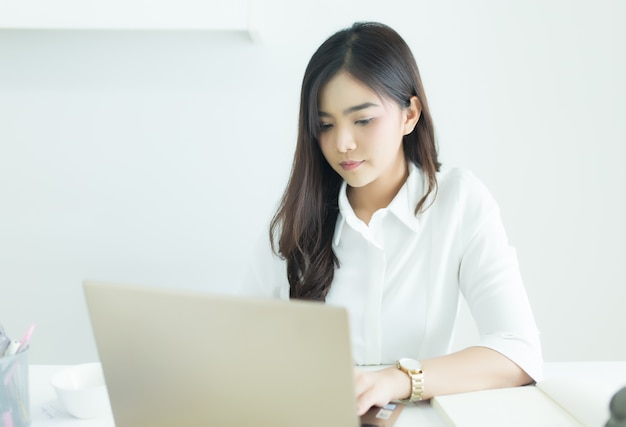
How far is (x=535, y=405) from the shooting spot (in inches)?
37.2

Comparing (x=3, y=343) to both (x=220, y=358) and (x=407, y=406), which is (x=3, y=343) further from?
(x=407, y=406)

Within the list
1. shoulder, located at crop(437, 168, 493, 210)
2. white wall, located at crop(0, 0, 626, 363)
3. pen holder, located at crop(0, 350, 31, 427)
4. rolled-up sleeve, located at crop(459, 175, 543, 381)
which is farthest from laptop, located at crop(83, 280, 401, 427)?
white wall, located at crop(0, 0, 626, 363)

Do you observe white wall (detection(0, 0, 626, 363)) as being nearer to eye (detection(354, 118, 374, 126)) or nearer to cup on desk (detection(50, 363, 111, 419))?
eye (detection(354, 118, 374, 126))

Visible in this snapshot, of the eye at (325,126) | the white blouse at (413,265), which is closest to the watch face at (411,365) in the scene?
the white blouse at (413,265)

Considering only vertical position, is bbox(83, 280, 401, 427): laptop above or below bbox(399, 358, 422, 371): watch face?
above

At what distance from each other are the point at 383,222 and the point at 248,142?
665mm

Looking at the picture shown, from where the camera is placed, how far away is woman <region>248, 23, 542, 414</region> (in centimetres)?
129

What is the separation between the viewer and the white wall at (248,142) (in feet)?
6.12

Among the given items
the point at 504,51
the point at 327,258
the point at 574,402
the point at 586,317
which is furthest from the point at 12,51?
the point at 586,317

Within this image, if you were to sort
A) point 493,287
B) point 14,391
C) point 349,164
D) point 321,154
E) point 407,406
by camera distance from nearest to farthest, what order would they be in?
1. point 14,391
2. point 407,406
3. point 493,287
4. point 349,164
5. point 321,154

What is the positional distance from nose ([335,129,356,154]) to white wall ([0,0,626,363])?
2.00 feet

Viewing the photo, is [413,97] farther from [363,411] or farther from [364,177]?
[363,411]

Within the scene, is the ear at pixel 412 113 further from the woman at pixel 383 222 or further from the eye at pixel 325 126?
the eye at pixel 325 126

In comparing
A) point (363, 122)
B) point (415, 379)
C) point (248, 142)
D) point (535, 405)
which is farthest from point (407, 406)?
point (248, 142)
